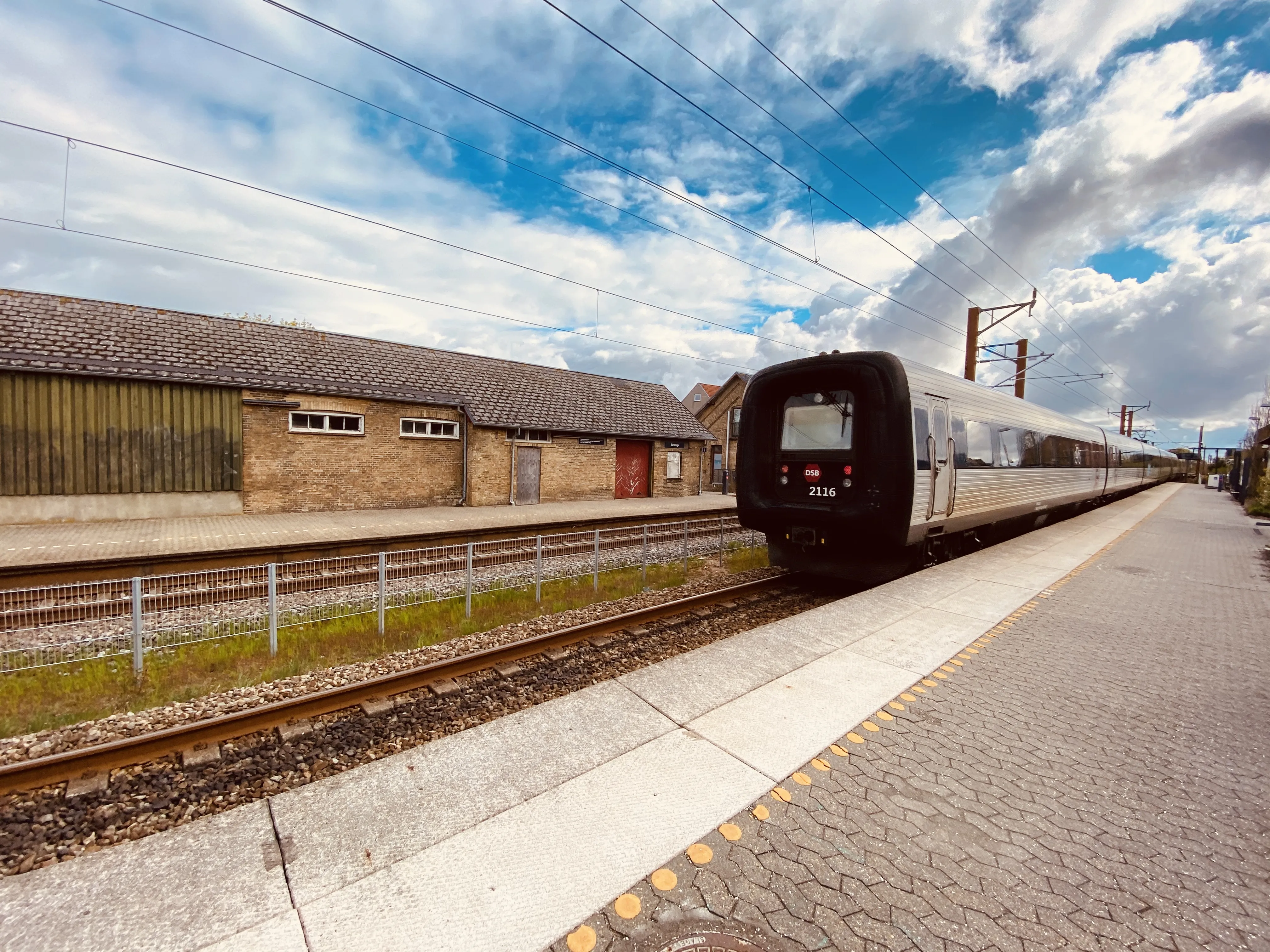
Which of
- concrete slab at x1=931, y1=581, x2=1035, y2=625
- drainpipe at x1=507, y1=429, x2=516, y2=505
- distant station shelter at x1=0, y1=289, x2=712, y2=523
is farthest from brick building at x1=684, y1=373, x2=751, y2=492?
concrete slab at x1=931, y1=581, x2=1035, y2=625

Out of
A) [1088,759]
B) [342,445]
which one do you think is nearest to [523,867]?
[1088,759]

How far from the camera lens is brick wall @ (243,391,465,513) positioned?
13812 millimetres

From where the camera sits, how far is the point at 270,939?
2053 millimetres

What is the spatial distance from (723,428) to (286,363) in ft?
74.1

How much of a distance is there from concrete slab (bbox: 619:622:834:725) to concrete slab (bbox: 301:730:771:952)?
80 centimetres

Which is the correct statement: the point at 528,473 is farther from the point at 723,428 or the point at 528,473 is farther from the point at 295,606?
the point at 723,428

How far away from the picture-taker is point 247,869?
2430mm

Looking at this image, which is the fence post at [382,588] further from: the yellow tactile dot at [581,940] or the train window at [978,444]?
the train window at [978,444]

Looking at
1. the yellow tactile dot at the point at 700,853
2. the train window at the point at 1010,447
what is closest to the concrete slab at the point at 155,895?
the yellow tactile dot at the point at 700,853

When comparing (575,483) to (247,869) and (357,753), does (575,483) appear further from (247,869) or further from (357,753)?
(247,869)

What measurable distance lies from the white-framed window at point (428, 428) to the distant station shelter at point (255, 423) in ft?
0.14

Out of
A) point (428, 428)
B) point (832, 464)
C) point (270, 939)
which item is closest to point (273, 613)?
point (270, 939)

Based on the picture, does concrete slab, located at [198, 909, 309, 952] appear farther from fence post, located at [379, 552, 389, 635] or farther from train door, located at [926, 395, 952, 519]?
train door, located at [926, 395, 952, 519]

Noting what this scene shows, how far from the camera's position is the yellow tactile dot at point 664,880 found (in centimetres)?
231
